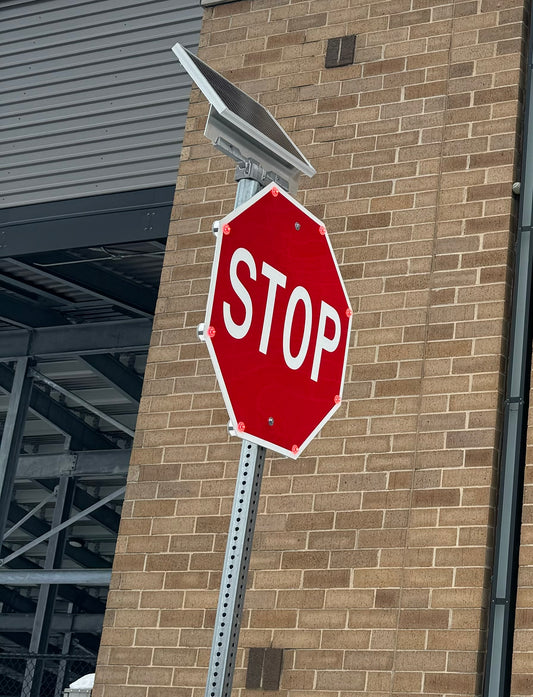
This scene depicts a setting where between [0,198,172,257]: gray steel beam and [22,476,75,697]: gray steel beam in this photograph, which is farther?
[22,476,75,697]: gray steel beam

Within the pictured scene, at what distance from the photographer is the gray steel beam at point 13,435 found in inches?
519

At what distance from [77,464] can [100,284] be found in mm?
5773

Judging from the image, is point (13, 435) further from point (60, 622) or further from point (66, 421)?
point (60, 622)

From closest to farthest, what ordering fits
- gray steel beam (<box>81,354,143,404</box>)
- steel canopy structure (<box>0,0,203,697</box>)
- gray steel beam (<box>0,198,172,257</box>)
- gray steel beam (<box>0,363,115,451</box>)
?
gray steel beam (<box>0,198,172,257</box>), steel canopy structure (<box>0,0,203,697</box>), gray steel beam (<box>81,354,143,404</box>), gray steel beam (<box>0,363,115,451</box>)

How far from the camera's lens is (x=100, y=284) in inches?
455

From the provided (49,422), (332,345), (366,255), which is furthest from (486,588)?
(49,422)

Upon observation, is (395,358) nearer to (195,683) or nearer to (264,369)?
(195,683)

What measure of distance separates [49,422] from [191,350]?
31.7 feet

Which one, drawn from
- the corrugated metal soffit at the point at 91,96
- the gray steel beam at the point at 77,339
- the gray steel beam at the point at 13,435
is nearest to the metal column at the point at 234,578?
the corrugated metal soffit at the point at 91,96

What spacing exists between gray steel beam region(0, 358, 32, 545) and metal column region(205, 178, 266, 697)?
10.3m

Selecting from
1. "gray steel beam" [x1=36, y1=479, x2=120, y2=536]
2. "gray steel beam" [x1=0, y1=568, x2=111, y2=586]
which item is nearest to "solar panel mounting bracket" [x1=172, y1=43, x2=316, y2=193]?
"gray steel beam" [x1=0, y1=568, x2=111, y2=586]

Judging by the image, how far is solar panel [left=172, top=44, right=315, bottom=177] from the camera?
3.06m

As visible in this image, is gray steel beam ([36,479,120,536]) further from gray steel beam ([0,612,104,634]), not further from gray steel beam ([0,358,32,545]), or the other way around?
gray steel beam ([0,358,32,545])

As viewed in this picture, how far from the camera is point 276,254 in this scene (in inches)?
123
